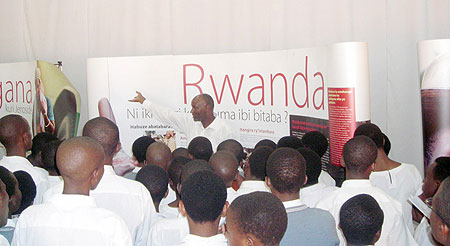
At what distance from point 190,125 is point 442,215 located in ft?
14.4

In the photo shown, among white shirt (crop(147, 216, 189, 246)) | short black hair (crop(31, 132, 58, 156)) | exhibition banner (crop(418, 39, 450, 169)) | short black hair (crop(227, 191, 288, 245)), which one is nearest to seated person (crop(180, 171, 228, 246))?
short black hair (crop(227, 191, 288, 245))

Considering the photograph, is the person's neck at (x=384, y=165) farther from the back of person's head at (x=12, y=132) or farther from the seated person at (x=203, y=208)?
the back of person's head at (x=12, y=132)

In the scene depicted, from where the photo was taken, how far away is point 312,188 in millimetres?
3332

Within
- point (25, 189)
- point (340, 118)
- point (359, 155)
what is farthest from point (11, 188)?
point (340, 118)

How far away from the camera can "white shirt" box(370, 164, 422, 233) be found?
3748 mm

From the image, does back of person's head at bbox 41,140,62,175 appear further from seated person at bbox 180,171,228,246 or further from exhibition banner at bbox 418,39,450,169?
exhibition banner at bbox 418,39,450,169

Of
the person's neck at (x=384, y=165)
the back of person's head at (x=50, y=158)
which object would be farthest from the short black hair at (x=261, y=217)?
the back of person's head at (x=50, y=158)

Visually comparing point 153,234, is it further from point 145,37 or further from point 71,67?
point 71,67

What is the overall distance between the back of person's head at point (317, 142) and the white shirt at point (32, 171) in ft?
6.57

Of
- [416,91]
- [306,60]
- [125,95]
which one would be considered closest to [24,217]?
[306,60]

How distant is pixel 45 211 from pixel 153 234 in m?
0.58

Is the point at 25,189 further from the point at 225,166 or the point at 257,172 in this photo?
the point at 257,172

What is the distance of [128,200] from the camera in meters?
2.90

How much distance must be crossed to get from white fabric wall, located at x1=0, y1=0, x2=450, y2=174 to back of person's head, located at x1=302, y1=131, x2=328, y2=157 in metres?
1.92
